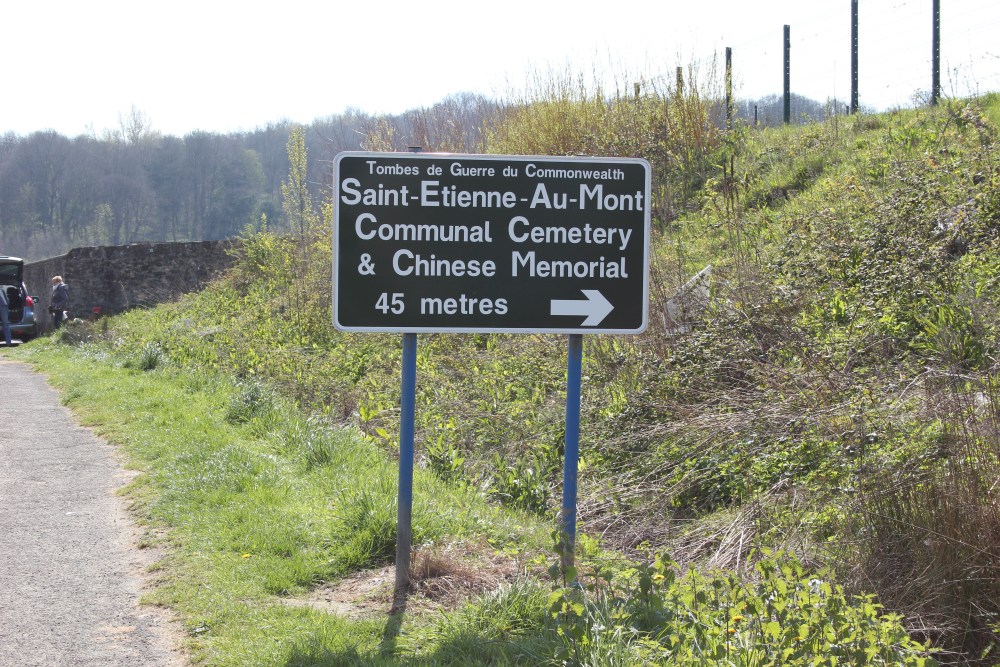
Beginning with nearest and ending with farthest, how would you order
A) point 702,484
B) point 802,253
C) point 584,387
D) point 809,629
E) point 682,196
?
point 809,629 < point 702,484 < point 584,387 < point 802,253 < point 682,196

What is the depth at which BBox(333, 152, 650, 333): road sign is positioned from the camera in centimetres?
404

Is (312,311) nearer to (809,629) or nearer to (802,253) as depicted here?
(802,253)

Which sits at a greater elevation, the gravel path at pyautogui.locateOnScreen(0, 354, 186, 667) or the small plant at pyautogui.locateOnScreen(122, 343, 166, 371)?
the small plant at pyautogui.locateOnScreen(122, 343, 166, 371)

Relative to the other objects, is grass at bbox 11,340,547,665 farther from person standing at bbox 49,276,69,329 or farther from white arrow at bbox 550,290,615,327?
person standing at bbox 49,276,69,329

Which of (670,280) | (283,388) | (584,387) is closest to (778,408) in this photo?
(584,387)

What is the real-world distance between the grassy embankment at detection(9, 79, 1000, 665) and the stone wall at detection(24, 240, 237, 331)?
45.3ft

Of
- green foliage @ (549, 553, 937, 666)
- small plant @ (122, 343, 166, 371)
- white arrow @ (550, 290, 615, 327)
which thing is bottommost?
green foliage @ (549, 553, 937, 666)

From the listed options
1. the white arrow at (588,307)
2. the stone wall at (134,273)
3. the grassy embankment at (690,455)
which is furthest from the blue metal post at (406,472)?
the stone wall at (134,273)

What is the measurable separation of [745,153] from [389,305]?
10369mm

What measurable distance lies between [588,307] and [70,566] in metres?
3.17

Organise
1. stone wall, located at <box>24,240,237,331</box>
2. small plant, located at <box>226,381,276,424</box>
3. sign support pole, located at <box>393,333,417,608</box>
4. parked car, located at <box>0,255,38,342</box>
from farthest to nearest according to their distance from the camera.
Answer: stone wall, located at <box>24,240,237,331</box>
parked car, located at <box>0,255,38,342</box>
small plant, located at <box>226,381,276,424</box>
sign support pole, located at <box>393,333,417,608</box>

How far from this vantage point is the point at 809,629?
2.81 m

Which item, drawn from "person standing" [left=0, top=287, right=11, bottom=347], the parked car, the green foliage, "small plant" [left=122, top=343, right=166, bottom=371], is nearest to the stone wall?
the parked car

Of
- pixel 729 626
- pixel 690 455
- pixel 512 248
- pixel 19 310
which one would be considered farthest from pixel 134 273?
pixel 729 626
